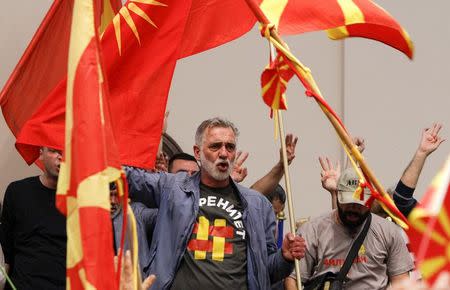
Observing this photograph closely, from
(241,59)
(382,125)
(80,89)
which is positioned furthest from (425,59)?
(80,89)

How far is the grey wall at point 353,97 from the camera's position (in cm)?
905

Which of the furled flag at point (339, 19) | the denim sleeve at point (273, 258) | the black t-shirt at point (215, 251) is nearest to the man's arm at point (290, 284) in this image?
the denim sleeve at point (273, 258)

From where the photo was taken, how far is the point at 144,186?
591 cm

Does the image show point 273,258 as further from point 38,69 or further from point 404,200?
point 38,69

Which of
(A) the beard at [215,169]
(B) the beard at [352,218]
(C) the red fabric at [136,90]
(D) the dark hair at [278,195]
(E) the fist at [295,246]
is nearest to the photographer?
(C) the red fabric at [136,90]

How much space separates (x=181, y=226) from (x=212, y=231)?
15 centimetres

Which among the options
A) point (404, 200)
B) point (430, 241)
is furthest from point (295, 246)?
point (430, 241)

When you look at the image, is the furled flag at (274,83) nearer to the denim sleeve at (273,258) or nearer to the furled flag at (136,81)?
the furled flag at (136,81)

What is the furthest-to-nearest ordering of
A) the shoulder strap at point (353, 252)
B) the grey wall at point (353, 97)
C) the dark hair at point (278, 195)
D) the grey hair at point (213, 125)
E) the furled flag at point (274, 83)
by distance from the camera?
the grey wall at point (353, 97) < the dark hair at point (278, 195) < the shoulder strap at point (353, 252) < the grey hair at point (213, 125) < the furled flag at point (274, 83)

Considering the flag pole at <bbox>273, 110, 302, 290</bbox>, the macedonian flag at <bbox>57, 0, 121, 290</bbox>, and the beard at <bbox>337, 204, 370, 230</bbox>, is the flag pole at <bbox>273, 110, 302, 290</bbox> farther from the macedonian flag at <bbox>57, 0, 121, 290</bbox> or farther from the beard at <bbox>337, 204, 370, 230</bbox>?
the macedonian flag at <bbox>57, 0, 121, 290</bbox>

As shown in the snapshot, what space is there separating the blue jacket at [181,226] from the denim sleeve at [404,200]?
2.21 feet

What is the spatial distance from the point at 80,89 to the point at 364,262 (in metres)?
2.89

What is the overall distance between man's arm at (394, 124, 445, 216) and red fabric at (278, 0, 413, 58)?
1252 mm

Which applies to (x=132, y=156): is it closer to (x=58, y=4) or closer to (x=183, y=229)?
(x=183, y=229)
